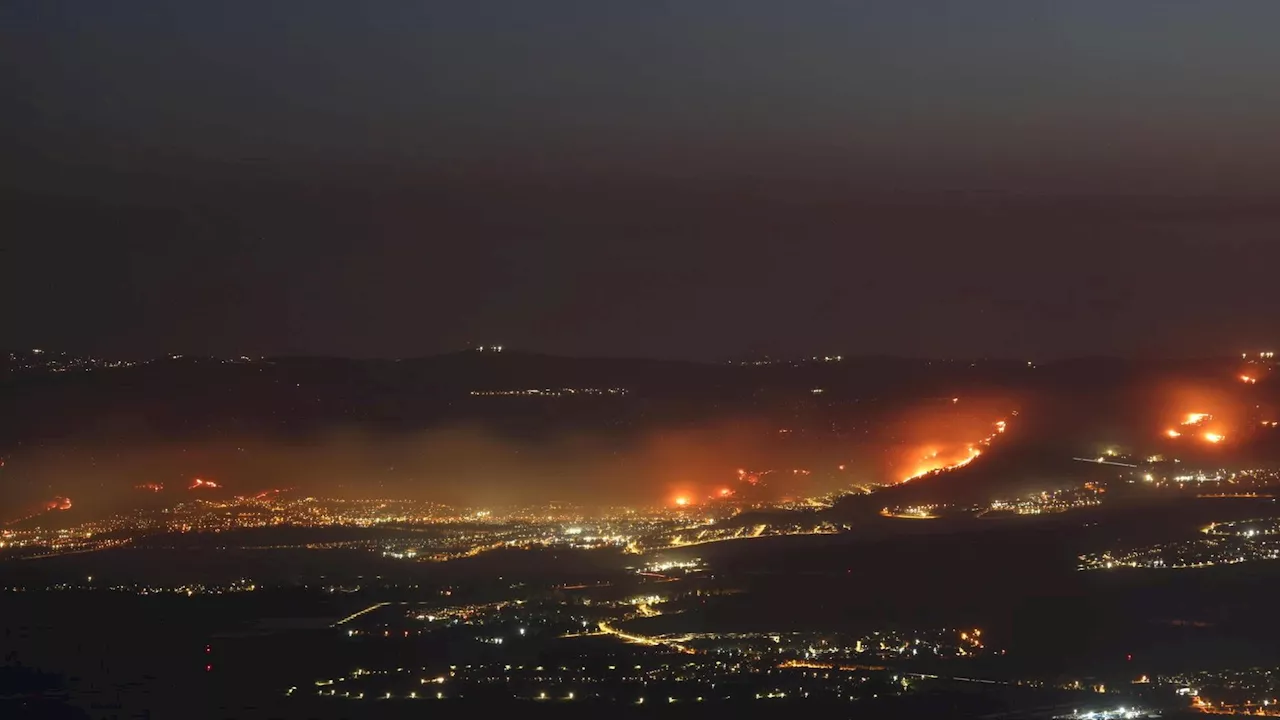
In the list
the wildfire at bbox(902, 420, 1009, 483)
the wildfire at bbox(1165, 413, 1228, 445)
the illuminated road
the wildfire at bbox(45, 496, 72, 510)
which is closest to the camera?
the illuminated road

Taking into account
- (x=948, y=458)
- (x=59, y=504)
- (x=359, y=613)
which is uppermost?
(x=59, y=504)

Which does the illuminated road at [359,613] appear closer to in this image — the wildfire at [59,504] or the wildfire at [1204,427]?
the wildfire at [59,504]

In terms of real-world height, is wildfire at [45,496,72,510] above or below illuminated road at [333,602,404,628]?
above

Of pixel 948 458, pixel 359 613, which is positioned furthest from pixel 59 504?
pixel 948 458

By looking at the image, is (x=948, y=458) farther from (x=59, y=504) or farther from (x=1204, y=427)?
(x=59, y=504)

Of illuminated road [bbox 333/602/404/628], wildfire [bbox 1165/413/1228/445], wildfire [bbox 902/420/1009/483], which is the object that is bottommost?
illuminated road [bbox 333/602/404/628]

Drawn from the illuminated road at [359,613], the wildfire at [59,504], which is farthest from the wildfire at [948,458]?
the wildfire at [59,504]

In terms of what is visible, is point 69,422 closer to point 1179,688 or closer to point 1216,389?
point 1179,688

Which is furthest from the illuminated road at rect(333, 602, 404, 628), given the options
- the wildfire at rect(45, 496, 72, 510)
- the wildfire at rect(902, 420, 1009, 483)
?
the wildfire at rect(902, 420, 1009, 483)

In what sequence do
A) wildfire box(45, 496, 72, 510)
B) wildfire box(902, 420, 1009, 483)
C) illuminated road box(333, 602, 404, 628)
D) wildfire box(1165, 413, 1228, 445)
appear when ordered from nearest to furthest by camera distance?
1. illuminated road box(333, 602, 404, 628)
2. wildfire box(45, 496, 72, 510)
3. wildfire box(902, 420, 1009, 483)
4. wildfire box(1165, 413, 1228, 445)

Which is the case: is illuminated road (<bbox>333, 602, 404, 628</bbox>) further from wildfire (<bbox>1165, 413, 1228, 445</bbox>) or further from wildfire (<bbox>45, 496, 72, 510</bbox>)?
wildfire (<bbox>1165, 413, 1228, 445</bbox>)

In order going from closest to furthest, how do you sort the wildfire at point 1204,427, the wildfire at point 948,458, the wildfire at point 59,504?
the wildfire at point 59,504 → the wildfire at point 948,458 → the wildfire at point 1204,427

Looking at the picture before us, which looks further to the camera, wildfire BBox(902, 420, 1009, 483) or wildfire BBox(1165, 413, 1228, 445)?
wildfire BBox(1165, 413, 1228, 445)
